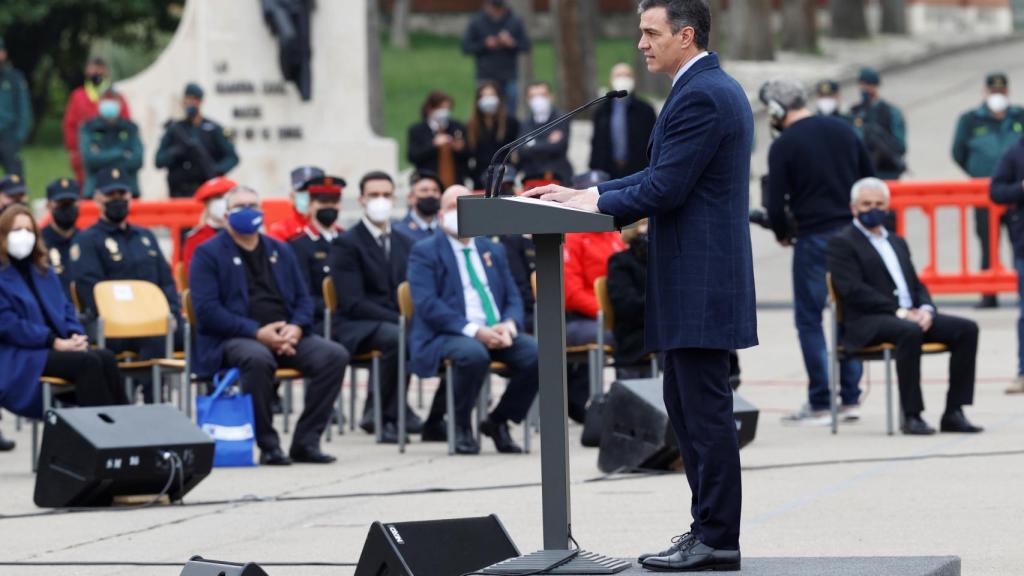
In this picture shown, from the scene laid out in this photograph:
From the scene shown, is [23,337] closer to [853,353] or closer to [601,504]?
[601,504]

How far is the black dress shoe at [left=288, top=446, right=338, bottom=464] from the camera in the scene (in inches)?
492

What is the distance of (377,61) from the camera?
31.6 metres

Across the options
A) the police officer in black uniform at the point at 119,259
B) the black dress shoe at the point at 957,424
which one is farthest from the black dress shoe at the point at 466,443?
the black dress shoe at the point at 957,424

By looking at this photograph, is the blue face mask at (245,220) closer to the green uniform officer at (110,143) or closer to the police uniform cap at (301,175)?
the police uniform cap at (301,175)

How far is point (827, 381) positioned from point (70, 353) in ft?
15.3

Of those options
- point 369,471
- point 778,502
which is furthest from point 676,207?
point 369,471

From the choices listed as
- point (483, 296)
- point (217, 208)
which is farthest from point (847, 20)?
point (483, 296)

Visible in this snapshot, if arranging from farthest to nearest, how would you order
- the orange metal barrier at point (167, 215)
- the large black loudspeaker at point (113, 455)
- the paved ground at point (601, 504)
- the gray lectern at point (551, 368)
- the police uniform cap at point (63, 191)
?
1. the orange metal barrier at point (167, 215)
2. the police uniform cap at point (63, 191)
3. the large black loudspeaker at point (113, 455)
4. the paved ground at point (601, 504)
5. the gray lectern at point (551, 368)

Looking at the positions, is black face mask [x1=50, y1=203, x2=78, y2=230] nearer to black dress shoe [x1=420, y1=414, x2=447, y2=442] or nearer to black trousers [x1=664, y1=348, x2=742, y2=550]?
black dress shoe [x1=420, y1=414, x2=447, y2=442]

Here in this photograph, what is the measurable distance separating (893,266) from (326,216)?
3910 mm

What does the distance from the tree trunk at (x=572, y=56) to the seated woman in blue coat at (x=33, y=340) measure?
19117mm

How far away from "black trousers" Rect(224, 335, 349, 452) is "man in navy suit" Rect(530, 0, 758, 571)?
5.64 metres

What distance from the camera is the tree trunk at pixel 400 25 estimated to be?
50.3 metres

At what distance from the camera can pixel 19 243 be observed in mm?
12570
